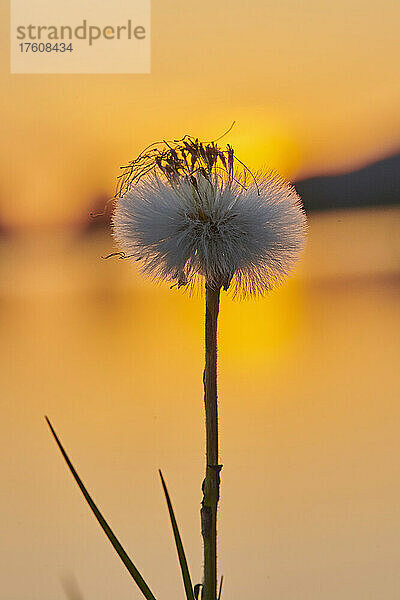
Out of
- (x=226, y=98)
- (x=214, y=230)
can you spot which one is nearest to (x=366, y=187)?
(x=226, y=98)

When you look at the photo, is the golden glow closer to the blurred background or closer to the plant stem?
the blurred background

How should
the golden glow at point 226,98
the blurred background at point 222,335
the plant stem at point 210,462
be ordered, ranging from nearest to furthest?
1. the plant stem at point 210,462
2. the blurred background at point 222,335
3. the golden glow at point 226,98

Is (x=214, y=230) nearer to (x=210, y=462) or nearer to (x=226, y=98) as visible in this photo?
(x=210, y=462)

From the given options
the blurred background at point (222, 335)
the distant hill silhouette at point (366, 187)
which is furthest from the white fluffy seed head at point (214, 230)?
the distant hill silhouette at point (366, 187)

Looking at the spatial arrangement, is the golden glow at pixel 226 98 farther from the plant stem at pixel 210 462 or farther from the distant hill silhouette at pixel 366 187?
the plant stem at pixel 210 462

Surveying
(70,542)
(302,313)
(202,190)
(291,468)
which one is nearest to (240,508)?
(291,468)

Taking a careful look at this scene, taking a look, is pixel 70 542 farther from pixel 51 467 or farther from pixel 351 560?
pixel 351 560

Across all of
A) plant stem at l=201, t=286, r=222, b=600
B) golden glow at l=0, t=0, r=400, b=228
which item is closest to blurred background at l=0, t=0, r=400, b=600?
golden glow at l=0, t=0, r=400, b=228
